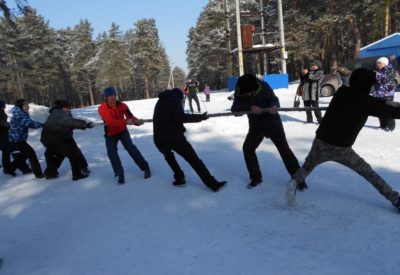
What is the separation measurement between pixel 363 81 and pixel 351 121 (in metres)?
0.47

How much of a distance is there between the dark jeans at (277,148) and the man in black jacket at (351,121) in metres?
0.75

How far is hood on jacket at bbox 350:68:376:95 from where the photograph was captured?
155 inches

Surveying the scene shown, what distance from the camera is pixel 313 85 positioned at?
10.2 metres

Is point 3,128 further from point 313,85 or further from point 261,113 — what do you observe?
point 313,85

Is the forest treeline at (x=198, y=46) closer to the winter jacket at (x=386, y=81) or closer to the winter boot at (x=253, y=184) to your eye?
the winter jacket at (x=386, y=81)

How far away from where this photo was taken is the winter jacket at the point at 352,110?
12.9ft

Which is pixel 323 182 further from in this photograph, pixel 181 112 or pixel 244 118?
pixel 244 118

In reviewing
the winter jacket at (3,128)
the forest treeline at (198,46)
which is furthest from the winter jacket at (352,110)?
the forest treeline at (198,46)

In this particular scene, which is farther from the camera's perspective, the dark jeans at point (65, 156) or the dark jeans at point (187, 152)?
the dark jeans at point (65, 156)

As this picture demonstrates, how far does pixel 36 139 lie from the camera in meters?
14.0

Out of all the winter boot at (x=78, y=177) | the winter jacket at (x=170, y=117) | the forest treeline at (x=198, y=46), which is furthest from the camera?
the forest treeline at (x=198, y=46)

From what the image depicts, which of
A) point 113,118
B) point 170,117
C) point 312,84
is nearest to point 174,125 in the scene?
point 170,117

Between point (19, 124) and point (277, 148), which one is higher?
point (19, 124)

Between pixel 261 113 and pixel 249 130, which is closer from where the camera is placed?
pixel 261 113
